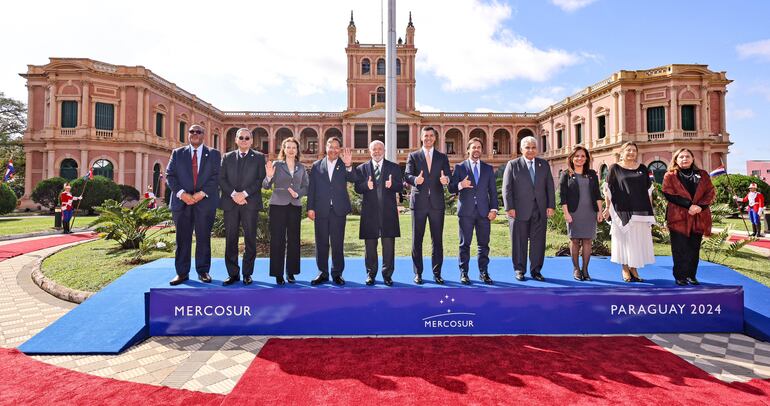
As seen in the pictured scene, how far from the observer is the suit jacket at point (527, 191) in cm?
466

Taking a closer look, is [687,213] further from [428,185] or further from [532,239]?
[428,185]

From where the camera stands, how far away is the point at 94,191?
20594mm

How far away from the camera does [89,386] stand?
3037mm

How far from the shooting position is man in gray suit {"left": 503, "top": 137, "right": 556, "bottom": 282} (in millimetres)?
4656

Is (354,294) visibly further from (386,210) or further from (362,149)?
(362,149)

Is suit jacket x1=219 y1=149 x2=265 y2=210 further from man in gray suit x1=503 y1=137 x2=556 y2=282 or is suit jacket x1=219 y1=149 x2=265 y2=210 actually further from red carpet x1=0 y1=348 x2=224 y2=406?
man in gray suit x1=503 y1=137 x2=556 y2=282

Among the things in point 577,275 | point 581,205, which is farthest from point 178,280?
point 581,205

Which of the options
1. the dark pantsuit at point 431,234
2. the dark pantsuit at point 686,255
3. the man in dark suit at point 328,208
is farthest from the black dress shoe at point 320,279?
the dark pantsuit at point 686,255

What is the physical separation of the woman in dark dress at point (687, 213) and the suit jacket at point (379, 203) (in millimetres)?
3520

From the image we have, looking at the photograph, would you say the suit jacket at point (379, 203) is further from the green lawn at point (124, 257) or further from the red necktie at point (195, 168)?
the green lawn at point (124, 257)

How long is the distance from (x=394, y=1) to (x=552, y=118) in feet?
119

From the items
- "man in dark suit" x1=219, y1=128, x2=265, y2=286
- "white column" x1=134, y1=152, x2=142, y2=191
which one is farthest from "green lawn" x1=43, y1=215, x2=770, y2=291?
"white column" x1=134, y1=152, x2=142, y2=191

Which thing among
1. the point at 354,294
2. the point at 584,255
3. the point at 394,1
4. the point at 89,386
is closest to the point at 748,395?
the point at 584,255

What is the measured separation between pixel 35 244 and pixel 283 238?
1128 cm
